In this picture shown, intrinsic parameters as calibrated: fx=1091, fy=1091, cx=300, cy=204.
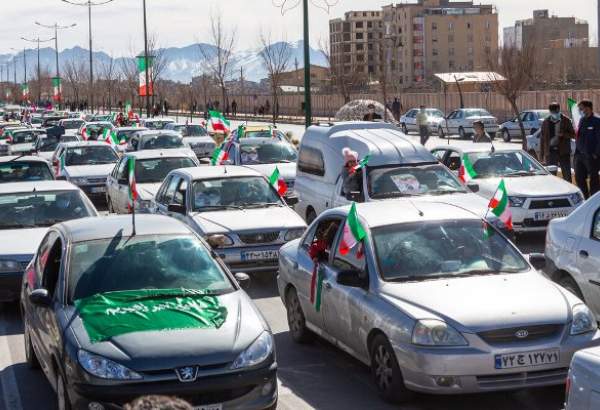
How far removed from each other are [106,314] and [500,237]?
3509 mm

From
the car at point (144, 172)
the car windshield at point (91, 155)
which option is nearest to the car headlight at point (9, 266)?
the car at point (144, 172)

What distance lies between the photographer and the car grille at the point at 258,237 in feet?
45.2

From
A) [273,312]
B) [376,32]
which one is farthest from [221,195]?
[376,32]

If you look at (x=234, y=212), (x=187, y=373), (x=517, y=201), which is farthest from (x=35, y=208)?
(x=517, y=201)

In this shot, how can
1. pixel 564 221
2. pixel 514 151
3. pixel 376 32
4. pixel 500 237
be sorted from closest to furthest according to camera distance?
pixel 500 237 → pixel 564 221 → pixel 514 151 → pixel 376 32

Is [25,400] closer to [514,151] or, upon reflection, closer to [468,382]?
[468,382]

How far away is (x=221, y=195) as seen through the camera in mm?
15023

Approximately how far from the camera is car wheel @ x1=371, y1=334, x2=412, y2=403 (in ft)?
26.1

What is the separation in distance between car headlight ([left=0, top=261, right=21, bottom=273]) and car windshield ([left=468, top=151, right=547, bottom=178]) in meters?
8.26

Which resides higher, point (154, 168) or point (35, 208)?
point (154, 168)

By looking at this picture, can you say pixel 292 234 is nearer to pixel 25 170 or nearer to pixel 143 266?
pixel 143 266

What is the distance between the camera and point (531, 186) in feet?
55.1

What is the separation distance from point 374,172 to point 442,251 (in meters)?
6.60

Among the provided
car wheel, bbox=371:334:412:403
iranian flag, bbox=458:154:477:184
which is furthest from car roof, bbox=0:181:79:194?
iranian flag, bbox=458:154:477:184
